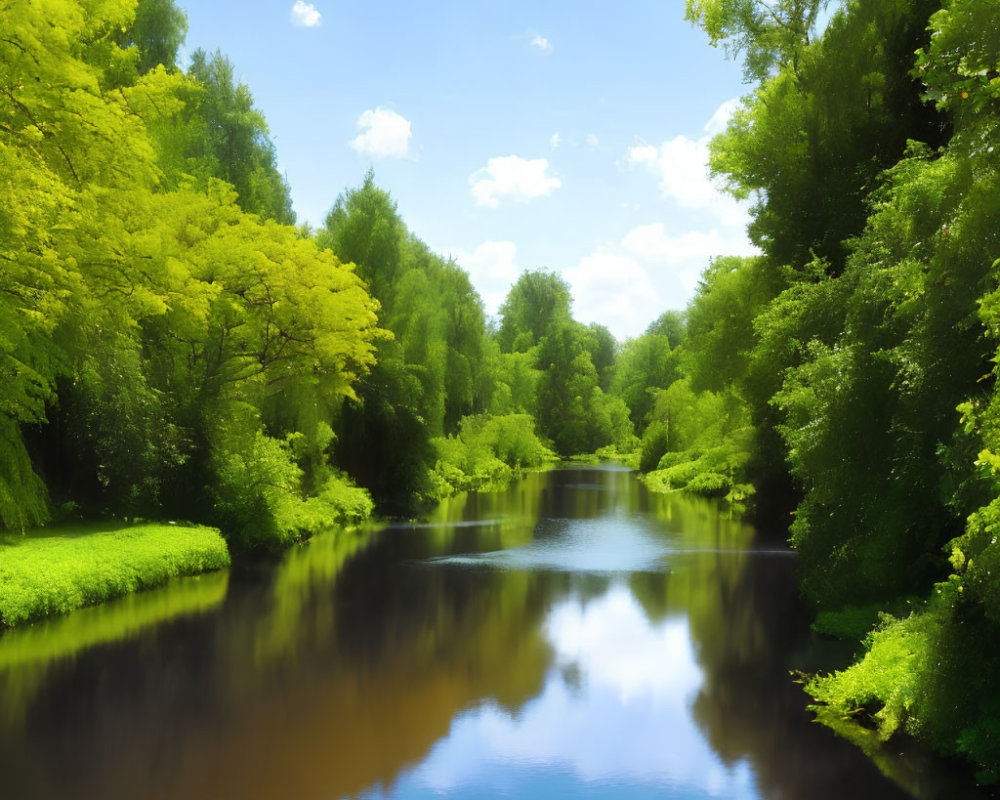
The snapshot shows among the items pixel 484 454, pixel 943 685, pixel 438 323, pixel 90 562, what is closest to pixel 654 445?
pixel 484 454

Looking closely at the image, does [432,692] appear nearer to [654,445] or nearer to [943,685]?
[943,685]

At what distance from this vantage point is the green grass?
14.5 m

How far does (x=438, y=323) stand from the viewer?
3812cm

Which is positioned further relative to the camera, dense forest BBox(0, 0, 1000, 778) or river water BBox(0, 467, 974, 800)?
dense forest BBox(0, 0, 1000, 778)

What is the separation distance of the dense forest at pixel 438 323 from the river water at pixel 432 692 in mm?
1752

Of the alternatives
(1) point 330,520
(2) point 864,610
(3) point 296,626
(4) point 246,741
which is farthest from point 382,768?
(1) point 330,520

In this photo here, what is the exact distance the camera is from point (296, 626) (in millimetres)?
15812

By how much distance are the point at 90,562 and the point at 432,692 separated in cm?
842

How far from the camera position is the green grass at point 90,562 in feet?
47.5

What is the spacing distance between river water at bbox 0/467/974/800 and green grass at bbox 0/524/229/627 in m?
0.42

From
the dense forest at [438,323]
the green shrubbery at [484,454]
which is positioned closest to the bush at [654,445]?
the green shrubbery at [484,454]

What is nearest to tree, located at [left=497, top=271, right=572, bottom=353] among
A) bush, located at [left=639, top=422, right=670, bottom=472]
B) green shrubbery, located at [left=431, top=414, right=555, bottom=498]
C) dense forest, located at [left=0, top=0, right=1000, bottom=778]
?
green shrubbery, located at [left=431, top=414, right=555, bottom=498]

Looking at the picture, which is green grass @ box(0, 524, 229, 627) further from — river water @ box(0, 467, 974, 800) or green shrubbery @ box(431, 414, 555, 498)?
green shrubbery @ box(431, 414, 555, 498)

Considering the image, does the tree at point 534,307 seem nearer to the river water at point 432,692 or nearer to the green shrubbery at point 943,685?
the river water at point 432,692
